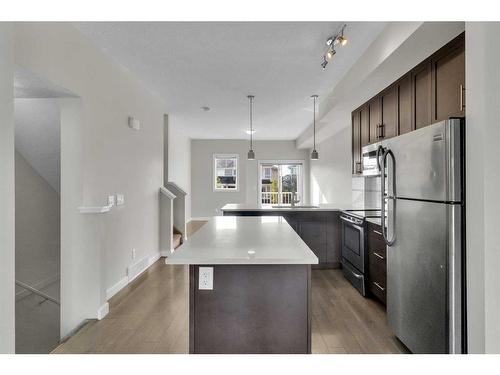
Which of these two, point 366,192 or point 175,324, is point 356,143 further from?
point 175,324

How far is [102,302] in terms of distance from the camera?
2.81 metres

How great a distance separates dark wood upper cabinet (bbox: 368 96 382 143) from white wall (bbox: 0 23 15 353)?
3.49 m

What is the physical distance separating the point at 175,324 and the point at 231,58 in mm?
Answer: 2792

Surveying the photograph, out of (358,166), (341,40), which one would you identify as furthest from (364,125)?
(341,40)

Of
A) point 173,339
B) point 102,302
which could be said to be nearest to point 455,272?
point 173,339

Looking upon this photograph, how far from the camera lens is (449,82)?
2197 millimetres

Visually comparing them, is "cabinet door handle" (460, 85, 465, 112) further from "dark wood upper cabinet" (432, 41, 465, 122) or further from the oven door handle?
the oven door handle

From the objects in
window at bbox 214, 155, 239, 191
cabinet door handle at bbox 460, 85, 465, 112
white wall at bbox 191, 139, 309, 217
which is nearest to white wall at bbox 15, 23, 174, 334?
cabinet door handle at bbox 460, 85, 465, 112

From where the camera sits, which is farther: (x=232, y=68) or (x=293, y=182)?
(x=293, y=182)

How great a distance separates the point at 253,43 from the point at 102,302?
2942mm

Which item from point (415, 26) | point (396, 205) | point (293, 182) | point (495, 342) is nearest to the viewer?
point (495, 342)

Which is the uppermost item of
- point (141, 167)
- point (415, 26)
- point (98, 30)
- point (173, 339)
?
point (98, 30)

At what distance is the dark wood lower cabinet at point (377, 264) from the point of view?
285cm
